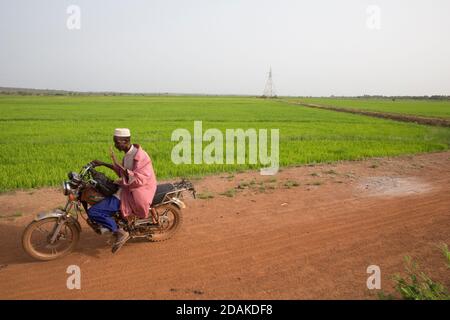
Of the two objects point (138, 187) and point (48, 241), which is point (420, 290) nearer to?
point (138, 187)

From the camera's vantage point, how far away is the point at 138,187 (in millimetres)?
4180

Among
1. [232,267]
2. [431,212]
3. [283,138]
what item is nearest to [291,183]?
[431,212]

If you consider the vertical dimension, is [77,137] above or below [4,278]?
above

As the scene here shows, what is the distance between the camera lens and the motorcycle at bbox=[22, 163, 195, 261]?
4020 millimetres

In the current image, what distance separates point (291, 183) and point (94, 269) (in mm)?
4890

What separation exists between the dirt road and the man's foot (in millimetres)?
125

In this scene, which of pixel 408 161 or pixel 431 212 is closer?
pixel 431 212

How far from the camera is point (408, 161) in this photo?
34.7 ft

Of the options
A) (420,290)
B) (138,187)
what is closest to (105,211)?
(138,187)

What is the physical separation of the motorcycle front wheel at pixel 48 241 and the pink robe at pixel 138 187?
2.28ft

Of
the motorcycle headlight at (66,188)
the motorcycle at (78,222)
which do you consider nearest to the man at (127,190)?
the motorcycle at (78,222)

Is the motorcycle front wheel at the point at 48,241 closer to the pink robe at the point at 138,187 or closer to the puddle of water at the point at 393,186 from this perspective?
the pink robe at the point at 138,187

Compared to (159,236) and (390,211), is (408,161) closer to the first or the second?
(390,211)

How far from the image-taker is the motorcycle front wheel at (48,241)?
3.99 metres
